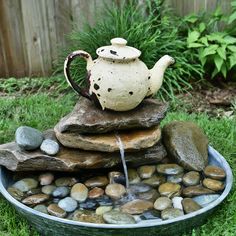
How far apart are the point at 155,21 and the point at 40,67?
124cm

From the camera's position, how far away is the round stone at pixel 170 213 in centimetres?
229

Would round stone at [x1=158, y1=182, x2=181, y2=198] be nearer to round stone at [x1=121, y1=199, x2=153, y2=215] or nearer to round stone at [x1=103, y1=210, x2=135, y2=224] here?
round stone at [x1=121, y1=199, x2=153, y2=215]

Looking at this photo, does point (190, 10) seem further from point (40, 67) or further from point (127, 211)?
point (127, 211)

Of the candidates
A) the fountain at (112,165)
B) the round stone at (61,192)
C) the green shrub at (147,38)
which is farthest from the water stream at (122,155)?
the green shrub at (147,38)

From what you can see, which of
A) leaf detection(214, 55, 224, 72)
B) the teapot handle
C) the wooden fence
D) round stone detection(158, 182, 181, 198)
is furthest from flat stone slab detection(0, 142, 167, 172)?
the wooden fence

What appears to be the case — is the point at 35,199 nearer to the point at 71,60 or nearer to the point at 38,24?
the point at 71,60

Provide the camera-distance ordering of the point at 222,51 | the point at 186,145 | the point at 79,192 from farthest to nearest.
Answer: the point at 222,51
the point at 186,145
the point at 79,192

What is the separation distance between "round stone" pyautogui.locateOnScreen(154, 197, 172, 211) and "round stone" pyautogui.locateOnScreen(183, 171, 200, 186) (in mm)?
187

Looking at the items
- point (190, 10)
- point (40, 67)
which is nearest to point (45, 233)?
point (40, 67)

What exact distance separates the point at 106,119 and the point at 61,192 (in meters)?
0.48

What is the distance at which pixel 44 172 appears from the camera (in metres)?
2.62

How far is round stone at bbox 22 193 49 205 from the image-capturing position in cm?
240

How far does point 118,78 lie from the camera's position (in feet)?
7.87

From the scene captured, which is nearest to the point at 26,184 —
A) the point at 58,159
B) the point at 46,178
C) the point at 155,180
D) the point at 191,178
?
the point at 46,178
